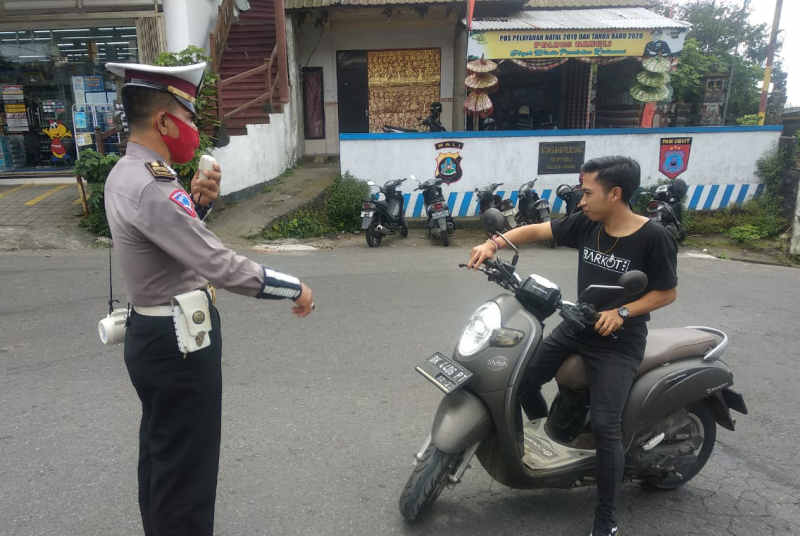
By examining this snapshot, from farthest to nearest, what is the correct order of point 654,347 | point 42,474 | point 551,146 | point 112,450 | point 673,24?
point 673,24 < point 551,146 < point 112,450 < point 42,474 < point 654,347

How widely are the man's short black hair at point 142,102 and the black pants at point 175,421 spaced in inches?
28.3

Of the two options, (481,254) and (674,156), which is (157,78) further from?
(674,156)

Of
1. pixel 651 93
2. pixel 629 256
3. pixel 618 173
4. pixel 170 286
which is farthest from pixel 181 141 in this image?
pixel 651 93

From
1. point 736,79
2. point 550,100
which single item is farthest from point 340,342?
point 736,79

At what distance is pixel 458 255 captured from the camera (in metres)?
8.73

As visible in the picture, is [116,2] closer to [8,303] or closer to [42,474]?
[8,303]

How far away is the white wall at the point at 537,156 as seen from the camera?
10.3 meters

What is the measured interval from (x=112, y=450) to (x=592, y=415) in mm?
2605

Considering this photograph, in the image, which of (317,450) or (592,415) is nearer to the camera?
(592,415)

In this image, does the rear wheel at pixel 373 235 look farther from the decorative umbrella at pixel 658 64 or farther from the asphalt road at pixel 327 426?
the decorative umbrella at pixel 658 64

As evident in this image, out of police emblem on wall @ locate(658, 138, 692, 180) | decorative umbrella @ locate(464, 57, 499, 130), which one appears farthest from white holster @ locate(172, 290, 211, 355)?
decorative umbrella @ locate(464, 57, 499, 130)

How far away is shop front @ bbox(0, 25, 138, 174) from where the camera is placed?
12.1 m

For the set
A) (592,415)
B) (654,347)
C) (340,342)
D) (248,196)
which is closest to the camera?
(592,415)

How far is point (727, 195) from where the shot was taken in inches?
433
